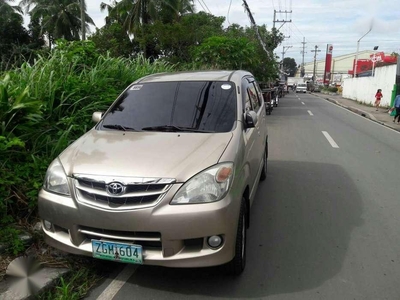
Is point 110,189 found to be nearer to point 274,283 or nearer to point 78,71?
point 274,283

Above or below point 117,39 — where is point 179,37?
below

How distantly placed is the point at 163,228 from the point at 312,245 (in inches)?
74.6

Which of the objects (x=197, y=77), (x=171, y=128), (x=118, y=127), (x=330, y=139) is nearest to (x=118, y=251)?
(x=171, y=128)

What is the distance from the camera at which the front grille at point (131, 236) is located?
108 inches

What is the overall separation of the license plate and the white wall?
2585cm

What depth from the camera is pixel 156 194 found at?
2730 mm

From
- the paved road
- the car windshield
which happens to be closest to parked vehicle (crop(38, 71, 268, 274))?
the car windshield

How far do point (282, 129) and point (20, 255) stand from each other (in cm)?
1087

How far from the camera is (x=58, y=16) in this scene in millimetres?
38281

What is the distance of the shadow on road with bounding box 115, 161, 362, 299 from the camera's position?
3.07 m

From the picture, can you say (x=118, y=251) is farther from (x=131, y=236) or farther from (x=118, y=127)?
(x=118, y=127)

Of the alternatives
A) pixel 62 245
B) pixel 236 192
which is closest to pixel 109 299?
pixel 62 245

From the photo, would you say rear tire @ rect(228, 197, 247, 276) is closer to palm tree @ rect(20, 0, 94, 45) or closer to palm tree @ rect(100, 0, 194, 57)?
palm tree @ rect(100, 0, 194, 57)

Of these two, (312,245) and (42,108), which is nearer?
(312,245)
